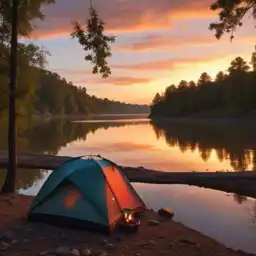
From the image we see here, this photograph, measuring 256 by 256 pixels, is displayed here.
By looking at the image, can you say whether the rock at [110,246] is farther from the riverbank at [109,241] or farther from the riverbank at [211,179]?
the riverbank at [211,179]

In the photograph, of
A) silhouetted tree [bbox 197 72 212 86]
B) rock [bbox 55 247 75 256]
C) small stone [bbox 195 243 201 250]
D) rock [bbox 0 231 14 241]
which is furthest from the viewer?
silhouetted tree [bbox 197 72 212 86]

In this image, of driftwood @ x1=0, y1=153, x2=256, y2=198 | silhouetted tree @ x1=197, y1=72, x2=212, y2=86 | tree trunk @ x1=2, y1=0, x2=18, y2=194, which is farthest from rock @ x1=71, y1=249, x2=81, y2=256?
silhouetted tree @ x1=197, y1=72, x2=212, y2=86

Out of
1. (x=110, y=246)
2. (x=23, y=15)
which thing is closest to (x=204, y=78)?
Result: (x=23, y=15)

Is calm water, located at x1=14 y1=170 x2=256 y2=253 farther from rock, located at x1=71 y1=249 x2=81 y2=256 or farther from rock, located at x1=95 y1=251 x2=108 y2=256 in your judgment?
rock, located at x1=71 y1=249 x2=81 y2=256

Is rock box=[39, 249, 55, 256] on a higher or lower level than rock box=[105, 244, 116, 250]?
higher

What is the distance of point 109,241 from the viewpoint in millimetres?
8781

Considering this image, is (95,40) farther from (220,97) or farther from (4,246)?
(220,97)

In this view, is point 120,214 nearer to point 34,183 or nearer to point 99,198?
point 99,198

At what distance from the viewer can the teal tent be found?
9.45 metres

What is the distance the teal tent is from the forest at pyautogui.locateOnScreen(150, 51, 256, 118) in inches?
3288

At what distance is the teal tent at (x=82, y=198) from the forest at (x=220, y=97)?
8351 centimetres

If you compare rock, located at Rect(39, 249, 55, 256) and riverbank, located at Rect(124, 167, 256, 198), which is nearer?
rock, located at Rect(39, 249, 55, 256)

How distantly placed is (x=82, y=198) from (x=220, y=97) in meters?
105

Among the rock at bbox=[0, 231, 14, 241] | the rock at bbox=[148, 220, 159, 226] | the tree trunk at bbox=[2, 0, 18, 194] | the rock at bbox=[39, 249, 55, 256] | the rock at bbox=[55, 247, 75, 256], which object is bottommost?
the rock at bbox=[148, 220, 159, 226]
